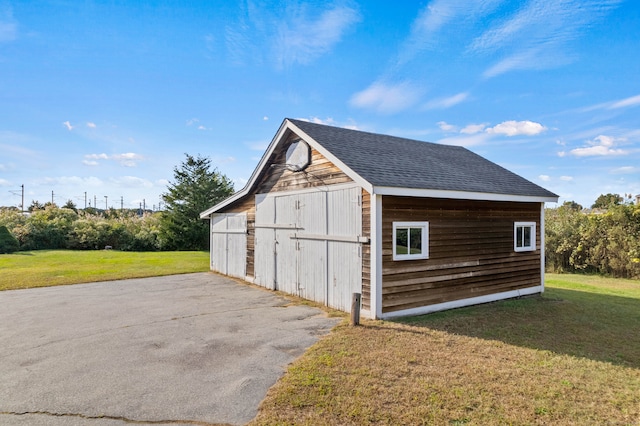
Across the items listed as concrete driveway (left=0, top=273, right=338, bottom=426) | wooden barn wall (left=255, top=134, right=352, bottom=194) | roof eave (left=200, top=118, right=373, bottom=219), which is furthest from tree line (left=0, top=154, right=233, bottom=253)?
wooden barn wall (left=255, top=134, right=352, bottom=194)

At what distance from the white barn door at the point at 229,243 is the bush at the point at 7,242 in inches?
759

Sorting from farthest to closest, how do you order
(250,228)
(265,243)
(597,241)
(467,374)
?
(597,241) → (250,228) → (265,243) → (467,374)

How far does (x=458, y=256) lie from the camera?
8.66 metres

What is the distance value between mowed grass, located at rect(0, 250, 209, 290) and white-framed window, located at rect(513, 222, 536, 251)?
13079mm

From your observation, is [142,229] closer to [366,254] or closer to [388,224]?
[366,254]

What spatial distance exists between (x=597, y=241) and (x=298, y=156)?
1520cm

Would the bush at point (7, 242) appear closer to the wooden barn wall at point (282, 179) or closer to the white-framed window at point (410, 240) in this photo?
the wooden barn wall at point (282, 179)

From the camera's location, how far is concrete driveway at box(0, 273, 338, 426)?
384 cm

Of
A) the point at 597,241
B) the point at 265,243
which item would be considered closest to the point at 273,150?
the point at 265,243

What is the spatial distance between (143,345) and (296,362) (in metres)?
2.95

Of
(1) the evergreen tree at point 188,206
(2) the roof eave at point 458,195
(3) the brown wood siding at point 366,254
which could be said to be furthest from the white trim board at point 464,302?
(1) the evergreen tree at point 188,206

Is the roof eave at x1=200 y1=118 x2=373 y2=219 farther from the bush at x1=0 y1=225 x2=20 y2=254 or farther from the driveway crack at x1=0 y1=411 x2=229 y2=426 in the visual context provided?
the bush at x1=0 y1=225 x2=20 y2=254

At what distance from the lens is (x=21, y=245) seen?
25.8m

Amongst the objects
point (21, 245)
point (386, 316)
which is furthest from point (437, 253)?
point (21, 245)
